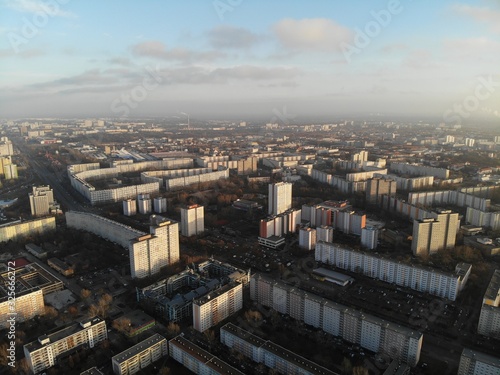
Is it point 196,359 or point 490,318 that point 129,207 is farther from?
point 490,318

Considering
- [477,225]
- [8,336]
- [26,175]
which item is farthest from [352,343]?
[26,175]

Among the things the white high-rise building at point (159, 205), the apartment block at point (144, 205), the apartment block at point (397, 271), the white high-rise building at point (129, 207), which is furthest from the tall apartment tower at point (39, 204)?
the apartment block at point (397, 271)

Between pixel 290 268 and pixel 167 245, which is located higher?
pixel 167 245

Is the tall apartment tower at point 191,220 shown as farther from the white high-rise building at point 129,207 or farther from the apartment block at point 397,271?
the apartment block at point 397,271

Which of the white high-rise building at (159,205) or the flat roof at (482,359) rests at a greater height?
the white high-rise building at (159,205)

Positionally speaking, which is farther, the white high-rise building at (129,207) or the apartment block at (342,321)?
the white high-rise building at (129,207)

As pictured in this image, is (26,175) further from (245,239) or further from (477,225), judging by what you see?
(477,225)

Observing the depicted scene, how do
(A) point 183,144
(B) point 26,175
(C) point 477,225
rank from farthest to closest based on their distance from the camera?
1. (A) point 183,144
2. (B) point 26,175
3. (C) point 477,225
